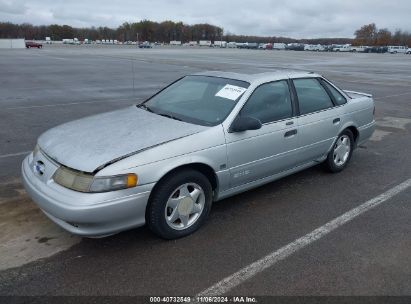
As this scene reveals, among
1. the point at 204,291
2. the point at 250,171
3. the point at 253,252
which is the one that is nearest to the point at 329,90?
the point at 250,171

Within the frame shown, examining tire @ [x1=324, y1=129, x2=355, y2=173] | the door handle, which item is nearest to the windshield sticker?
the door handle

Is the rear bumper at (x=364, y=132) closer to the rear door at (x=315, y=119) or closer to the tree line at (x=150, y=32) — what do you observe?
the rear door at (x=315, y=119)

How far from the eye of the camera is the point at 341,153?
5.62 meters

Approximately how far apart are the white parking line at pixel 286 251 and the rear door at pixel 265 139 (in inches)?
34.5

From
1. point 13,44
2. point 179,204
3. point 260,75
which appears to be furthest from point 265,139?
point 13,44

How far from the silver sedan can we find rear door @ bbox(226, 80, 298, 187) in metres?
0.01

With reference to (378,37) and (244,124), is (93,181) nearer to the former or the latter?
(244,124)

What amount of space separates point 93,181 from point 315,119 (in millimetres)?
3043

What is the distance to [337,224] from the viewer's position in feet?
13.2

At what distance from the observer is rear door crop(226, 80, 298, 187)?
158 inches

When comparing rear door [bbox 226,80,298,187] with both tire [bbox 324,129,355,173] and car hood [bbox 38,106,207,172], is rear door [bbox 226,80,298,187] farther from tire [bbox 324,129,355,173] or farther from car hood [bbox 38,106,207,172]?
tire [bbox 324,129,355,173]

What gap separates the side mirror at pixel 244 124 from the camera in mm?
3928

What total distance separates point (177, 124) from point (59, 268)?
1.73 meters

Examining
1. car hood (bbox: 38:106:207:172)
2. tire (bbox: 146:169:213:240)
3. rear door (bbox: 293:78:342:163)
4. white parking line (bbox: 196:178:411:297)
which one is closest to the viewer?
white parking line (bbox: 196:178:411:297)
